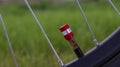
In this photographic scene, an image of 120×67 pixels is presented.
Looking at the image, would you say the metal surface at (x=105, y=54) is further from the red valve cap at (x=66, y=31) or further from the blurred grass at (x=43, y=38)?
→ the blurred grass at (x=43, y=38)

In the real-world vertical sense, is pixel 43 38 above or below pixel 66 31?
below

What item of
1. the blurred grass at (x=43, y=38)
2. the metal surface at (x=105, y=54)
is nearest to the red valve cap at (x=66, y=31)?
the metal surface at (x=105, y=54)

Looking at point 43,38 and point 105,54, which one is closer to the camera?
point 105,54

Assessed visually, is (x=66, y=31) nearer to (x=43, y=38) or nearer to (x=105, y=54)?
(x=105, y=54)

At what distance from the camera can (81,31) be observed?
312 cm

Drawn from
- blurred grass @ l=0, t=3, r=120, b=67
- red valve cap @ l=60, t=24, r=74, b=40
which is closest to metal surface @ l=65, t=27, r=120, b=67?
red valve cap @ l=60, t=24, r=74, b=40

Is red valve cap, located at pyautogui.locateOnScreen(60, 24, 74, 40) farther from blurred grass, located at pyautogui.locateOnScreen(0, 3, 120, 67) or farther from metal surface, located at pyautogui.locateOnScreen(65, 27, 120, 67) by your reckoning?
blurred grass, located at pyautogui.locateOnScreen(0, 3, 120, 67)

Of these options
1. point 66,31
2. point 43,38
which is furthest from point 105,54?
point 43,38

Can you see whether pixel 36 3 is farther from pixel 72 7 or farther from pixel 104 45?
pixel 104 45

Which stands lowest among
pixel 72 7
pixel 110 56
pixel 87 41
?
pixel 72 7

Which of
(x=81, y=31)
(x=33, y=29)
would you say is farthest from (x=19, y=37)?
(x=81, y=31)

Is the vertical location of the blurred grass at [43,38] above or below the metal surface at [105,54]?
below

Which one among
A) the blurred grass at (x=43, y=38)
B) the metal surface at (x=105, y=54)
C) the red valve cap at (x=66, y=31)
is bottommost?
the blurred grass at (x=43, y=38)

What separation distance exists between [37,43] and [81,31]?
1.26 ft
